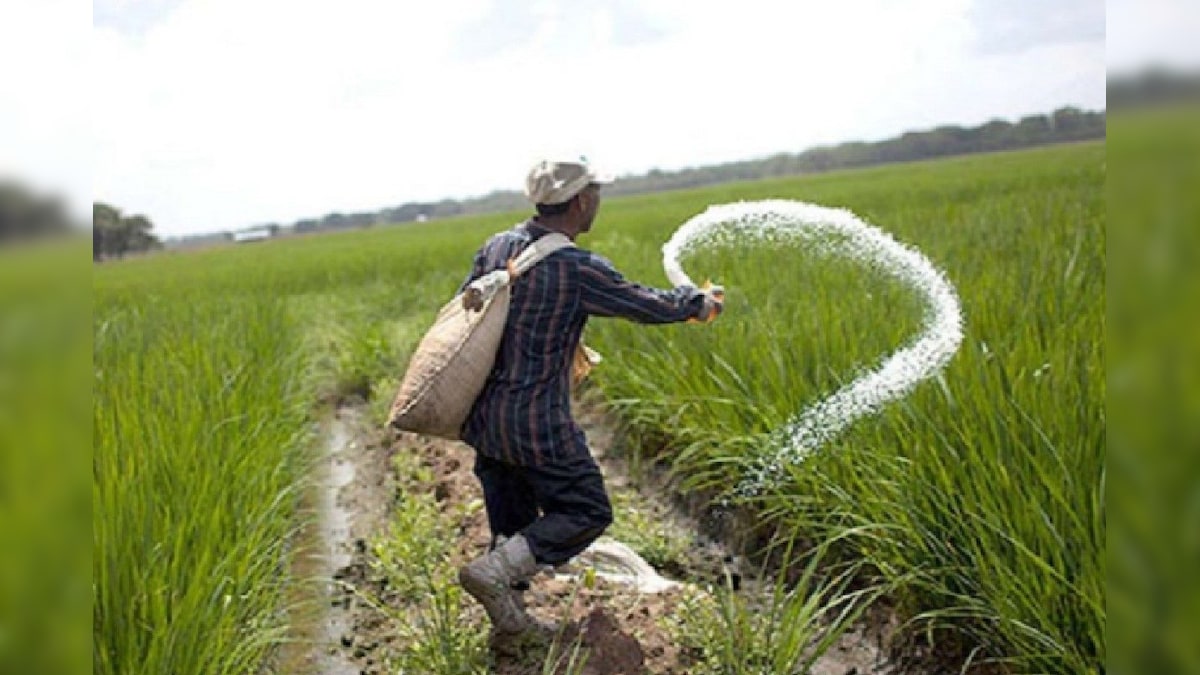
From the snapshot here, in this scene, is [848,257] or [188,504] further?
[848,257]

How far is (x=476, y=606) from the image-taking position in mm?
2584

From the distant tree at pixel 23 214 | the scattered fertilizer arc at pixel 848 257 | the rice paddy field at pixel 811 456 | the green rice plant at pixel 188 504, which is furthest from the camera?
the scattered fertilizer arc at pixel 848 257

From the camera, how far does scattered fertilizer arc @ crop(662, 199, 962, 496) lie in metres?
2.69

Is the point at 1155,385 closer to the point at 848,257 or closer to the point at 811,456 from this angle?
the point at 811,456

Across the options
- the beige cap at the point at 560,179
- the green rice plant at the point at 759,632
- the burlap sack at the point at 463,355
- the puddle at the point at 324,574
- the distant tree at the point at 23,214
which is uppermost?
the beige cap at the point at 560,179

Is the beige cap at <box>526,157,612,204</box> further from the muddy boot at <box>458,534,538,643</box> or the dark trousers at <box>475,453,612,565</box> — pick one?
the muddy boot at <box>458,534,538,643</box>

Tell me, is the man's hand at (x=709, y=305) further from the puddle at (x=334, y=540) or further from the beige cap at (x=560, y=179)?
the puddle at (x=334, y=540)

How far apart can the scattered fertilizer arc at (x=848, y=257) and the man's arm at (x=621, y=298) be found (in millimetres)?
134

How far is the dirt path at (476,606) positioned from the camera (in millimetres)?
2260

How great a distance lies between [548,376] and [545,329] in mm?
114

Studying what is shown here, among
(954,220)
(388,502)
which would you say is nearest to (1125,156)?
(388,502)

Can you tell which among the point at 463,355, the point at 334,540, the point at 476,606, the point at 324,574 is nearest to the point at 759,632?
the point at 476,606

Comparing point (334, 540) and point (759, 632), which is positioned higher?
point (759, 632)

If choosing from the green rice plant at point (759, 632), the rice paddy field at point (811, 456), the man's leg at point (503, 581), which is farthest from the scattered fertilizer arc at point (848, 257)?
the man's leg at point (503, 581)
